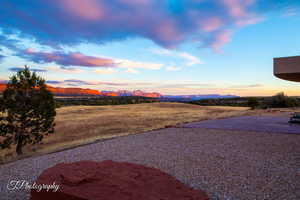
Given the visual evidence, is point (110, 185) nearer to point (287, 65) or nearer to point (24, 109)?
point (287, 65)

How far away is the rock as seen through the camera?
316 centimetres

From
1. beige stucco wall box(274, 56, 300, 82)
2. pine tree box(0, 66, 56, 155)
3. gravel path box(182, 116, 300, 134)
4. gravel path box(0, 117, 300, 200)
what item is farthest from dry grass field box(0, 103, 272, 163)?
beige stucco wall box(274, 56, 300, 82)

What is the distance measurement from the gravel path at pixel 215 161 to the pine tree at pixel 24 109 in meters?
6.19

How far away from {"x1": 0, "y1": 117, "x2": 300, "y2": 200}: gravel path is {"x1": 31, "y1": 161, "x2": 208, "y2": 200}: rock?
87 centimetres

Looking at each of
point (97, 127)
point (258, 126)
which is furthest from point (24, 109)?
point (258, 126)

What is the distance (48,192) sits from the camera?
130 inches

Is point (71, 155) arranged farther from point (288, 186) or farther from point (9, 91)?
point (9, 91)

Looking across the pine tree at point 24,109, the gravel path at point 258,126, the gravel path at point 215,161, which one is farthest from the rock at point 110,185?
the pine tree at point 24,109

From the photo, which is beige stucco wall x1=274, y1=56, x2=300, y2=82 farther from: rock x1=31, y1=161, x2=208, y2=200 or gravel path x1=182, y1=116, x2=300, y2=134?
rock x1=31, y1=161, x2=208, y2=200

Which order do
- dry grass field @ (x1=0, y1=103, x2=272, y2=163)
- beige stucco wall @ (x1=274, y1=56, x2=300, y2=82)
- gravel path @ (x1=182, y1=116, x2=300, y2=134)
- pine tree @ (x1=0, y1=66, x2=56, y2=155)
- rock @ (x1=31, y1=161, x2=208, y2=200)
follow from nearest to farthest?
rock @ (x1=31, y1=161, x2=208, y2=200), beige stucco wall @ (x1=274, y1=56, x2=300, y2=82), gravel path @ (x1=182, y1=116, x2=300, y2=134), dry grass field @ (x1=0, y1=103, x2=272, y2=163), pine tree @ (x1=0, y1=66, x2=56, y2=155)

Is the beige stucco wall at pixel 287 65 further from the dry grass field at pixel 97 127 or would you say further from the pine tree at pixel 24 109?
the pine tree at pixel 24 109

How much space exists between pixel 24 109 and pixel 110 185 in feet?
35.6

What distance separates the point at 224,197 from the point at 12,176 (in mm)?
4752

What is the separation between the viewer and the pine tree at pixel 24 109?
39.1 feet
